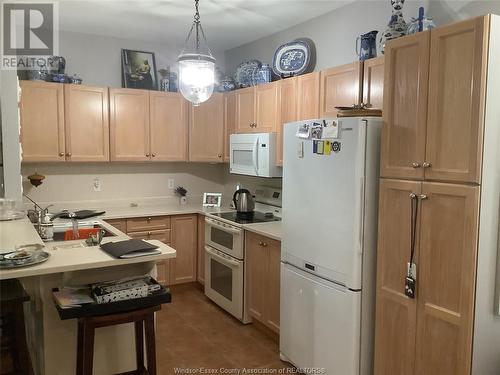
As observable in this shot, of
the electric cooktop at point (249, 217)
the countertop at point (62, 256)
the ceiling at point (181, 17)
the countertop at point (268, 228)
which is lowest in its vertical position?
the countertop at point (268, 228)

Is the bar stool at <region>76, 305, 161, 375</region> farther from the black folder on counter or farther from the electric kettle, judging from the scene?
the electric kettle

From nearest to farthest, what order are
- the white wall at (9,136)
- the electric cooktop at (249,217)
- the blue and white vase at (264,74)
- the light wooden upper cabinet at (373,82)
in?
the light wooden upper cabinet at (373,82), the white wall at (9,136), the electric cooktop at (249,217), the blue and white vase at (264,74)

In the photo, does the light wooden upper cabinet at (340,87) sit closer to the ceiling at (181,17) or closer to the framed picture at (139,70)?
the ceiling at (181,17)

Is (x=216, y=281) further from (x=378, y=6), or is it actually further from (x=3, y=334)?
(x=378, y=6)

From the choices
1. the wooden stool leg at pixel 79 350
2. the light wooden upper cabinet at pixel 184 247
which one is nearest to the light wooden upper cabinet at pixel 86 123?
the light wooden upper cabinet at pixel 184 247

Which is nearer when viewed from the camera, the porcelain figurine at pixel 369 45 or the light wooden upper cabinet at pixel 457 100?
the light wooden upper cabinet at pixel 457 100

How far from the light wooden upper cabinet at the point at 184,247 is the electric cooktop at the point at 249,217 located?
470 millimetres

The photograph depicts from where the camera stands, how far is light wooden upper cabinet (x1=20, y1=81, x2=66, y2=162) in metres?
3.76

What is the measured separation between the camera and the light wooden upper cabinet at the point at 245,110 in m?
4.03

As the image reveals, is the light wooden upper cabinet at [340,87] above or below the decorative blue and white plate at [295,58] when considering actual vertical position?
below

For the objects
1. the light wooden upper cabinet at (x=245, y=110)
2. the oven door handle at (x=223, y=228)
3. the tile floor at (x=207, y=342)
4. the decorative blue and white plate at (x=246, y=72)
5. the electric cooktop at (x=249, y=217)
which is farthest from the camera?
the decorative blue and white plate at (x=246, y=72)

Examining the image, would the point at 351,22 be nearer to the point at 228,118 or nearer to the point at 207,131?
the point at 228,118

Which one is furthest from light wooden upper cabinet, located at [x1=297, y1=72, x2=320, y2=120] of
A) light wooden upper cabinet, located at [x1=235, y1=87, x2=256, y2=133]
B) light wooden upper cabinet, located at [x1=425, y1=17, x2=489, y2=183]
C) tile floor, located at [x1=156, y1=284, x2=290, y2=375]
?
tile floor, located at [x1=156, y1=284, x2=290, y2=375]

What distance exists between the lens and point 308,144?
2.67 m
